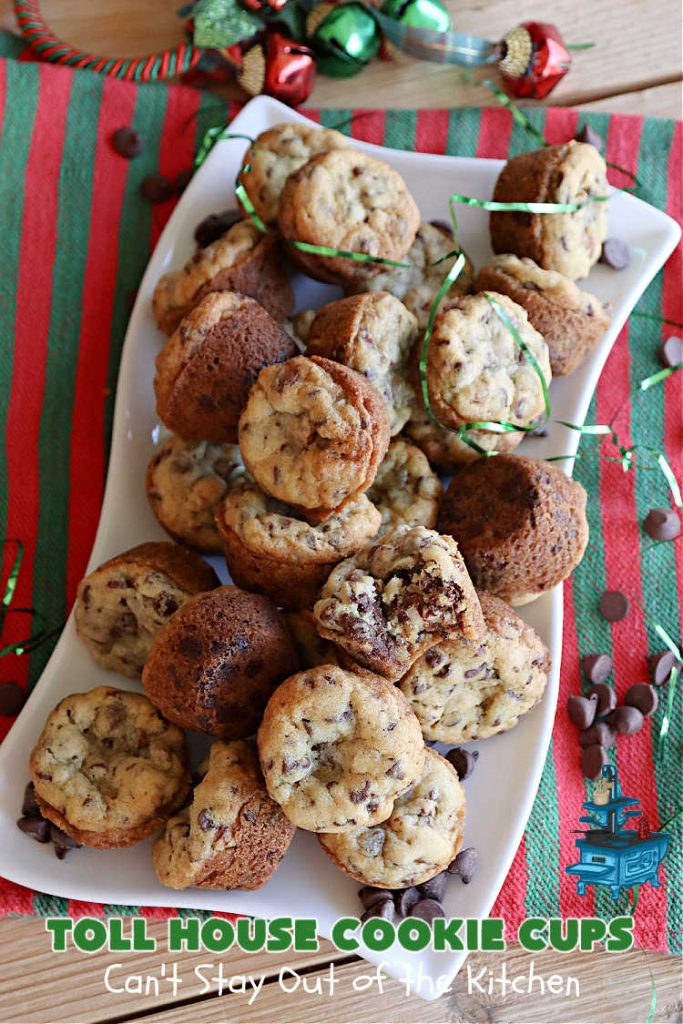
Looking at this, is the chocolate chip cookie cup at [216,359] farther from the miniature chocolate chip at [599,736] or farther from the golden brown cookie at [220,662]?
the miniature chocolate chip at [599,736]

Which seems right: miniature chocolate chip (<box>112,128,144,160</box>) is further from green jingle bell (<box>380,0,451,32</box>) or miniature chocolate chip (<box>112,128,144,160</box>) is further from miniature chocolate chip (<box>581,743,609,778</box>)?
miniature chocolate chip (<box>581,743,609,778</box>)

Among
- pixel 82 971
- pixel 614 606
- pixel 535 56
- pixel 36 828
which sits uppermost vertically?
pixel 535 56

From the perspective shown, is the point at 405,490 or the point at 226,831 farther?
the point at 405,490

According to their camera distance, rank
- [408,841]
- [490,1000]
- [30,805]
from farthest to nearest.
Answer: [490,1000]
[30,805]
[408,841]

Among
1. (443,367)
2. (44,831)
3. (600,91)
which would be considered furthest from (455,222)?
(44,831)

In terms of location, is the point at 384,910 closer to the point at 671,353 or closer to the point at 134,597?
the point at 134,597

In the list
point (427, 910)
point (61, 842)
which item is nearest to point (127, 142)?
point (61, 842)
